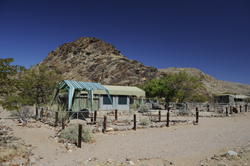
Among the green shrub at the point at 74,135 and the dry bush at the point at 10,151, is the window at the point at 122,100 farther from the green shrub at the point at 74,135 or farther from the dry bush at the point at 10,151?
the dry bush at the point at 10,151

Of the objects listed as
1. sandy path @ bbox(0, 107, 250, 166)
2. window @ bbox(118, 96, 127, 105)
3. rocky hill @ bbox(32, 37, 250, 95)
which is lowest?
sandy path @ bbox(0, 107, 250, 166)

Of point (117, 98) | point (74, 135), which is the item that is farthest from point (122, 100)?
point (74, 135)

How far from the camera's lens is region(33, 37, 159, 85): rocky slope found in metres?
59.3

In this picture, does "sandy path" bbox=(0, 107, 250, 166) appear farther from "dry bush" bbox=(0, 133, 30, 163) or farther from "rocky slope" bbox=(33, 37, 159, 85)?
"rocky slope" bbox=(33, 37, 159, 85)

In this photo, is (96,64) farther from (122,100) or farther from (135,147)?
(135,147)

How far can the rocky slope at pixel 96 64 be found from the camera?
5931 cm

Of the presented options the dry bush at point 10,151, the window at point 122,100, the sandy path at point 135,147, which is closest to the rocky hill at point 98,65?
the window at point 122,100

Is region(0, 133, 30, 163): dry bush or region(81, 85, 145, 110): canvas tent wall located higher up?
region(81, 85, 145, 110): canvas tent wall

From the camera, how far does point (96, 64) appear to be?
2621 inches

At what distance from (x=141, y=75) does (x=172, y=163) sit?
57398 mm

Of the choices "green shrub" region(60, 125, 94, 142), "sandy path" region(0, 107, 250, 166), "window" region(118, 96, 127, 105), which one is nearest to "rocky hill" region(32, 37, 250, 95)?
"window" region(118, 96, 127, 105)

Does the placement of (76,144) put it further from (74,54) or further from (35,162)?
(74,54)

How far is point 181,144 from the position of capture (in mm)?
8484

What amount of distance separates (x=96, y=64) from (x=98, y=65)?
1063mm
